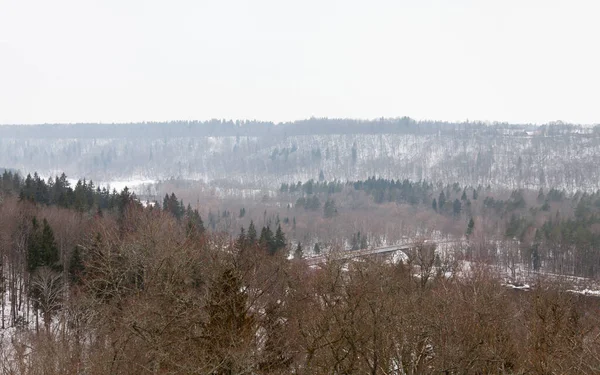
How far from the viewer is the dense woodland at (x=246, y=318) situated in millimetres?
14055

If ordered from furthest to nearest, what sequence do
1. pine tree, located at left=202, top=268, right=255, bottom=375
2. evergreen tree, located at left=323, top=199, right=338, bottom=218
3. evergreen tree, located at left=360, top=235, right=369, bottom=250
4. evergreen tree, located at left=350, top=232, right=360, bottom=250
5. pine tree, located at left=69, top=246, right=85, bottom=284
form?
1. evergreen tree, located at left=323, top=199, right=338, bottom=218
2. evergreen tree, located at left=350, top=232, right=360, bottom=250
3. evergreen tree, located at left=360, top=235, right=369, bottom=250
4. pine tree, located at left=69, top=246, right=85, bottom=284
5. pine tree, located at left=202, top=268, right=255, bottom=375

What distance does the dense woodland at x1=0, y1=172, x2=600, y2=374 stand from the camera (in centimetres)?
1405

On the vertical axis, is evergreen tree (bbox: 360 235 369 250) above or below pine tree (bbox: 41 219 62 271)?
below

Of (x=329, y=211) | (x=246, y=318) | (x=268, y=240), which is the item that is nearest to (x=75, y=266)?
(x=268, y=240)

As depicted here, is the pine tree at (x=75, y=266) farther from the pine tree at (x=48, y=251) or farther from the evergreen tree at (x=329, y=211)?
the evergreen tree at (x=329, y=211)

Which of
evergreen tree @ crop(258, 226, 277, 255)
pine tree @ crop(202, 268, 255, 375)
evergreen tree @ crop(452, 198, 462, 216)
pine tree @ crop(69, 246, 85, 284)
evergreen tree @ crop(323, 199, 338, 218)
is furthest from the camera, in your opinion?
evergreen tree @ crop(452, 198, 462, 216)

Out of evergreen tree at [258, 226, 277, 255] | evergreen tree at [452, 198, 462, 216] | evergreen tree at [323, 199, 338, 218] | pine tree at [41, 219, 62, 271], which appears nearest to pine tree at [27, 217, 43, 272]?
pine tree at [41, 219, 62, 271]

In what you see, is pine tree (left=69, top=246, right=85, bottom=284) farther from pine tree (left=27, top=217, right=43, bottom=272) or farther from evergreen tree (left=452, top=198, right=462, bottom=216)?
evergreen tree (left=452, top=198, right=462, bottom=216)

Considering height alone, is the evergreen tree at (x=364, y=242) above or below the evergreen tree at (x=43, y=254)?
below

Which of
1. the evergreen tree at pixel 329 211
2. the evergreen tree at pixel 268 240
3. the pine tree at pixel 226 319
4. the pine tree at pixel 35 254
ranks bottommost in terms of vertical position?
the evergreen tree at pixel 329 211

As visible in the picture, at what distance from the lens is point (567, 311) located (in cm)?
2456

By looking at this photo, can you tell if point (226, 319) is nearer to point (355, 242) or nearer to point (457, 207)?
point (355, 242)

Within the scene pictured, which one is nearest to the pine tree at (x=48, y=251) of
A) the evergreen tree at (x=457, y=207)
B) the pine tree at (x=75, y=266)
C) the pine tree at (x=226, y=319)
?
the pine tree at (x=75, y=266)

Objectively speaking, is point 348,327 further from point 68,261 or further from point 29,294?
point 68,261
